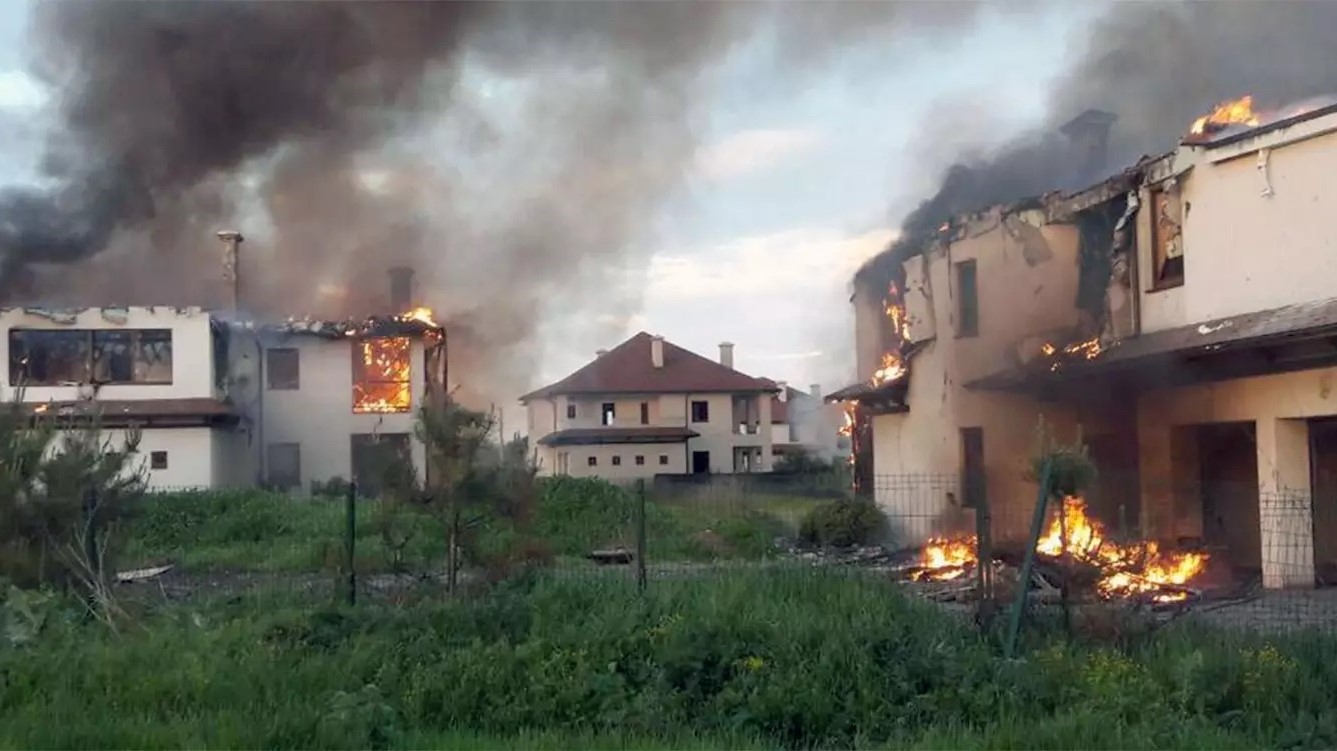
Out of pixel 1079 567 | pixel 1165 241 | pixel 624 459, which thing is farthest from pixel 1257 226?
pixel 624 459

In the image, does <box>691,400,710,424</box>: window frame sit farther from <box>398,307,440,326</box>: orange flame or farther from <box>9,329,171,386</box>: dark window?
<box>9,329,171,386</box>: dark window

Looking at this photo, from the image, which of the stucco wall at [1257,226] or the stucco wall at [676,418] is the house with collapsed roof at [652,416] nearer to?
the stucco wall at [676,418]

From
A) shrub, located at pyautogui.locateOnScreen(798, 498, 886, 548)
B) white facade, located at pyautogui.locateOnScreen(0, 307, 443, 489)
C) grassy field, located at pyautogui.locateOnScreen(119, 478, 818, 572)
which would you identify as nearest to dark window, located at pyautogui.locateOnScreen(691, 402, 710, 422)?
white facade, located at pyautogui.locateOnScreen(0, 307, 443, 489)

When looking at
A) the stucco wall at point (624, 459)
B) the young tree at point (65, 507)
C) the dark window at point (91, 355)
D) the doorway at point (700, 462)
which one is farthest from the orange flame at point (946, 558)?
the doorway at point (700, 462)

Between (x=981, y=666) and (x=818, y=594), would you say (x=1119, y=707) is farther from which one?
(x=818, y=594)

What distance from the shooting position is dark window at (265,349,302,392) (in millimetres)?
33969

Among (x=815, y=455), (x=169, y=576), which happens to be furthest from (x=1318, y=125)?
(x=815, y=455)

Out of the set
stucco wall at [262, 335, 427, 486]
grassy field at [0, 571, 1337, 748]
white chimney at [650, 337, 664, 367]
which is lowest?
grassy field at [0, 571, 1337, 748]

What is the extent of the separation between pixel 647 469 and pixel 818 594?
123ft

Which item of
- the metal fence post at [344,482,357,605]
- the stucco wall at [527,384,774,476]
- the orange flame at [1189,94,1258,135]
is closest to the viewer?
the metal fence post at [344,482,357,605]

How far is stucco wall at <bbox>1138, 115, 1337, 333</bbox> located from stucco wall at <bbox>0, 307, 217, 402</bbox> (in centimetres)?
2105

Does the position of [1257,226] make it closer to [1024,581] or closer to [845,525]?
[845,525]

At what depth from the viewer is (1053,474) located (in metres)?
9.80

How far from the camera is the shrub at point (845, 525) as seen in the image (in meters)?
21.2
